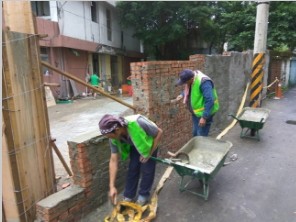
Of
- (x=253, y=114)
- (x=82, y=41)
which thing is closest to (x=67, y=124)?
(x=253, y=114)

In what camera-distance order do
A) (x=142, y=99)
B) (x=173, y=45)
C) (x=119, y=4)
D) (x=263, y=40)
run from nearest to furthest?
1. (x=142, y=99)
2. (x=263, y=40)
3. (x=119, y=4)
4. (x=173, y=45)

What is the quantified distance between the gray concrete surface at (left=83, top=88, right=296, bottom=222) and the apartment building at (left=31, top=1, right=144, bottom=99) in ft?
32.6

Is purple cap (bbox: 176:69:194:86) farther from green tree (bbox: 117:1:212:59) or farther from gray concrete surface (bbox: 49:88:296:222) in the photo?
green tree (bbox: 117:1:212:59)

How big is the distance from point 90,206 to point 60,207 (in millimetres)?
497

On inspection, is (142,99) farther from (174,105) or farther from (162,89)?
(174,105)

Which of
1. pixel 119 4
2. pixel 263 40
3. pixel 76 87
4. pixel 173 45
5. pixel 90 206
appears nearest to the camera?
pixel 90 206

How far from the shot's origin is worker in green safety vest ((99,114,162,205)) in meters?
2.79

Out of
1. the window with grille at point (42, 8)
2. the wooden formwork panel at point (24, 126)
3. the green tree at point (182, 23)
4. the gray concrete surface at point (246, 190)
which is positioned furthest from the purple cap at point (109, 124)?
the window with grille at point (42, 8)

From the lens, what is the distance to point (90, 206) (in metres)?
3.49

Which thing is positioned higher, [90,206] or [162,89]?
[162,89]

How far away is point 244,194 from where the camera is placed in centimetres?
383

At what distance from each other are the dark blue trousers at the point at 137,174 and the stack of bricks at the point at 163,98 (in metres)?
1.02

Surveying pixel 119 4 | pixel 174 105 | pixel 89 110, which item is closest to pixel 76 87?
pixel 89 110

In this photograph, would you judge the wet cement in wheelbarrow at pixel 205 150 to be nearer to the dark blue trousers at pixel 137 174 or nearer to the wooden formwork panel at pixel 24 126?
the dark blue trousers at pixel 137 174
